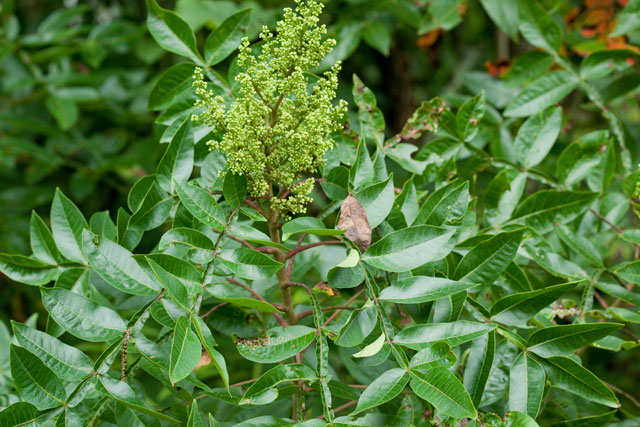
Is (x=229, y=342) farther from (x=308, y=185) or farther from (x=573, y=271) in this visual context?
(x=573, y=271)

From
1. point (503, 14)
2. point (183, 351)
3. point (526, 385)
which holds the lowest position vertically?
point (526, 385)

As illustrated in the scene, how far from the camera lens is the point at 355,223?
0.69m

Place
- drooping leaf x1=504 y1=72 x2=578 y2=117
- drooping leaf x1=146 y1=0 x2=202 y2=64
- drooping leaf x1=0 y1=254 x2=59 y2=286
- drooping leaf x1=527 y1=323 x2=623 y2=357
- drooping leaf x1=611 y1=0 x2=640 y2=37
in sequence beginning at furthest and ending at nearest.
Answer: drooping leaf x1=611 y1=0 x2=640 y2=37 < drooping leaf x1=504 y1=72 x2=578 y2=117 < drooping leaf x1=146 y1=0 x2=202 y2=64 < drooping leaf x1=0 y1=254 x2=59 y2=286 < drooping leaf x1=527 y1=323 x2=623 y2=357

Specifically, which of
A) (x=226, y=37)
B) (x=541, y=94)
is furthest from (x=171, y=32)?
(x=541, y=94)

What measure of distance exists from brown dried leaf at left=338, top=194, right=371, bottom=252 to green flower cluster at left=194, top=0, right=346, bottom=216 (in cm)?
5

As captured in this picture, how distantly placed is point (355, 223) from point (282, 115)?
6.0 inches

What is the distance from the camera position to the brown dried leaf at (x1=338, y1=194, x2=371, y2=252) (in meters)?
0.68

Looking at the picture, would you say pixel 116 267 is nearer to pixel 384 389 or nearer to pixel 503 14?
pixel 384 389

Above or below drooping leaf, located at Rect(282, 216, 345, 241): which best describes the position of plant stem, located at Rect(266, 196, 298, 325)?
below

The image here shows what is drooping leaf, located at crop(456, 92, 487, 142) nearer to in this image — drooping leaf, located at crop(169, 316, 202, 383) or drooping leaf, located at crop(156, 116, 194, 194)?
drooping leaf, located at crop(156, 116, 194, 194)

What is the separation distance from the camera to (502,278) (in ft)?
2.72

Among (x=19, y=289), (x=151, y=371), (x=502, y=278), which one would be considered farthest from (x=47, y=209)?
(x=502, y=278)

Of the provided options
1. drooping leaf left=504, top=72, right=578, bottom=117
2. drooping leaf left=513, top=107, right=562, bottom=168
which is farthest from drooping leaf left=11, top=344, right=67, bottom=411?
drooping leaf left=504, top=72, right=578, bottom=117

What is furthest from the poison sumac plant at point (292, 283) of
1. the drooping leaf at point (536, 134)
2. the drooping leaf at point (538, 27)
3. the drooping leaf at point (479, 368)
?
the drooping leaf at point (538, 27)
